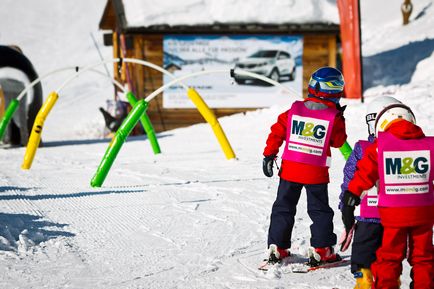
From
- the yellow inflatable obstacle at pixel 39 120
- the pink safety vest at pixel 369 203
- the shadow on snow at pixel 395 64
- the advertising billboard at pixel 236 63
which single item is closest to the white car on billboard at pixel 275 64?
the advertising billboard at pixel 236 63

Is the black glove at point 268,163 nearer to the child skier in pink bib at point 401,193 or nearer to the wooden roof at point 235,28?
the child skier in pink bib at point 401,193

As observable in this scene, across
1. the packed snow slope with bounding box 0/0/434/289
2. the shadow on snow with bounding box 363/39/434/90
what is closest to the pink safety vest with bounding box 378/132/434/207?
the packed snow slope with bounding box 0/0/434/289

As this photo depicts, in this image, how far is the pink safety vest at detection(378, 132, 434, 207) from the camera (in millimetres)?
3811

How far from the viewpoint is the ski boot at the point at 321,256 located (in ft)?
15.9

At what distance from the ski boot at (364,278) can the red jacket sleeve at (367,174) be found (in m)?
0.47

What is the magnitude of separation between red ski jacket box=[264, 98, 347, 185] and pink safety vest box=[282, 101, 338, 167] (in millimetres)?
34

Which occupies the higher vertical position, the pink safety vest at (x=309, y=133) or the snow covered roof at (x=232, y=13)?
the snow covered roof at (x=232, y=13)

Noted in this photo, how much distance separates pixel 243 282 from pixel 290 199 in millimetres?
786

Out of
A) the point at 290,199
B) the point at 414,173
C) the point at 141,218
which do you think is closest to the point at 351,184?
the point at 414,173

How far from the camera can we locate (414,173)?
3.84m

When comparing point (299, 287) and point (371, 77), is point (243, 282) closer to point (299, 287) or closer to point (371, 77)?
point (299, 287)

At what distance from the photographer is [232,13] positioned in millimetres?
19875

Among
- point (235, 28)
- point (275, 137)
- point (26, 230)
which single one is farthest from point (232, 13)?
point (275, 137)

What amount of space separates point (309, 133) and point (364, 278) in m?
1.20
